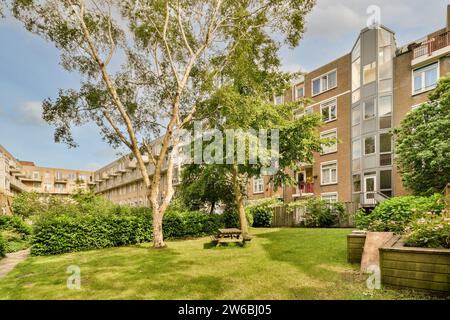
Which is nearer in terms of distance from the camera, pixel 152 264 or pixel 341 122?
pixel 152 264

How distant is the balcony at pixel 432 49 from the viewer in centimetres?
2133

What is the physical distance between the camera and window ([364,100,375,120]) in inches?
→ 1000

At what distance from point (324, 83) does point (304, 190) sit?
11407 mm

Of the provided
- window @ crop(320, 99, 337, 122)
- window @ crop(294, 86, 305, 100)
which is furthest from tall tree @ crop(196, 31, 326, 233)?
window @ crop(294, 86, 305, 100)

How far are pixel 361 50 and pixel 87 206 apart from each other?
26.2 metres

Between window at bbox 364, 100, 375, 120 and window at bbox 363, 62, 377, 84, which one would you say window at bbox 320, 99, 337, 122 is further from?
window at bbox 363, 62, 377, 84

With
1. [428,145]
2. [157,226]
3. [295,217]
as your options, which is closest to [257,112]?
[157,226]

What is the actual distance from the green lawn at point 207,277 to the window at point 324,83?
22.8m

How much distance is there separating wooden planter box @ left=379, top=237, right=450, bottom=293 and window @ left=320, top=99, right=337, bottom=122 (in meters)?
25.0

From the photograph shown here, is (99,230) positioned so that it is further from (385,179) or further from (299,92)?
(299,92)

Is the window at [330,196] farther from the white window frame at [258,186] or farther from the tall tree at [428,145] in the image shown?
the white window frame at [258,186]

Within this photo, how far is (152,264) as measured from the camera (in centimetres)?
907
